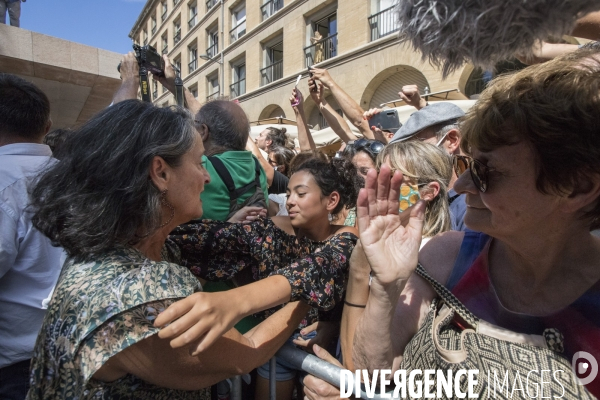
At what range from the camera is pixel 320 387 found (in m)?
1.45

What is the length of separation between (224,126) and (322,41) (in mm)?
13948

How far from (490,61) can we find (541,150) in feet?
1.72

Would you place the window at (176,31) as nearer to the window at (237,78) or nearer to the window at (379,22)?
the window at (237,78)

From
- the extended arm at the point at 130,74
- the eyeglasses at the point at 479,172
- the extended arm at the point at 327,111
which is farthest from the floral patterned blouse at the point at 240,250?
the extended arm at the point at 327,111

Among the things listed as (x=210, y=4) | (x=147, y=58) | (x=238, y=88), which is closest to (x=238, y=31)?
(x=238, y=88)

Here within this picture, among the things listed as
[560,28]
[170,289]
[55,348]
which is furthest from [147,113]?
[560,28]

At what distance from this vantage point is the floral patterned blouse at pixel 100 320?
1031mm

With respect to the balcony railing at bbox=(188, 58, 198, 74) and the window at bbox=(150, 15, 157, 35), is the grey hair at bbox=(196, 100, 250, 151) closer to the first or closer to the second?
the balcony railing at bbox=(188, 58, 198, 74)

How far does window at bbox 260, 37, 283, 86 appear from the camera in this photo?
18.5 metres

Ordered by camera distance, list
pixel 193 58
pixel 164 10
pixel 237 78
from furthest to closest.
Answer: pixel 164 10 < pixel 193 58 < pixel 237 78

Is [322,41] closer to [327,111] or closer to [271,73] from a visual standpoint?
[271,73]

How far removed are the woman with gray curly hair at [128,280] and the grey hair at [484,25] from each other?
0.81 meters

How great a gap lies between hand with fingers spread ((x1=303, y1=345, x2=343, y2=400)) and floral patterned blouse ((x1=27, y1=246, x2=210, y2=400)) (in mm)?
510

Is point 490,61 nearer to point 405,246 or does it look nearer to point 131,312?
point 405,246
